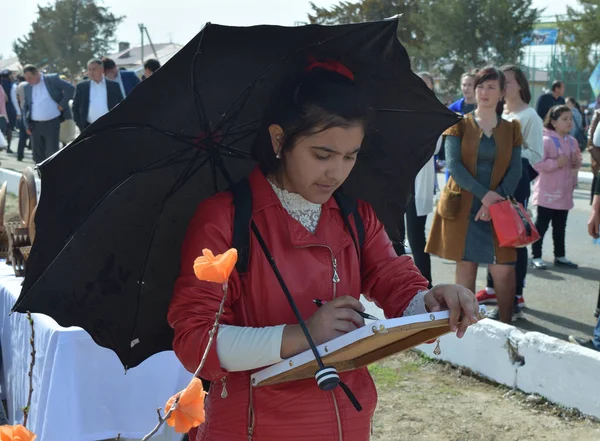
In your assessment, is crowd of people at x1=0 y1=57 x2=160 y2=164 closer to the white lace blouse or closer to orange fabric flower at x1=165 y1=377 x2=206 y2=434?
the white lace blouse

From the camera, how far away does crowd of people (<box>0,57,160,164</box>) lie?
38.2ft

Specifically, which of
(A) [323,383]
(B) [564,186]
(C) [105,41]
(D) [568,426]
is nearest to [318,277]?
(A) [323,383]

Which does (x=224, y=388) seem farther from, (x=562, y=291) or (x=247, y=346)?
(x=562, y=291)

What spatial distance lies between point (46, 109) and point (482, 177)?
978cm

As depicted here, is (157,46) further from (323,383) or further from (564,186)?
(323,383)

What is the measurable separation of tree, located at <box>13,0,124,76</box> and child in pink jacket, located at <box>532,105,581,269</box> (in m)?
79.6

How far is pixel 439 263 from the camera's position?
820 cm

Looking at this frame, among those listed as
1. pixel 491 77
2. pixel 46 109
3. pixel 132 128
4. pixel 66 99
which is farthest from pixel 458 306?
pixel 66 99

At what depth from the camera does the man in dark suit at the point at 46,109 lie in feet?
43.6

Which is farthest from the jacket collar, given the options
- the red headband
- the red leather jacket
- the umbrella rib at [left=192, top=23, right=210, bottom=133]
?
the red headband

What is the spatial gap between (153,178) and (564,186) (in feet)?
21.2

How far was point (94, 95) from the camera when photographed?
1166 centimetres

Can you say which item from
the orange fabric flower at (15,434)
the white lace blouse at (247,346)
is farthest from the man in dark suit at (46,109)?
→ the orange fabric flower at (15,434)

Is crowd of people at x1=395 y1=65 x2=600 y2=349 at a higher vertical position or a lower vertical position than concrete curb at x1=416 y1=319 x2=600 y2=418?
higher
